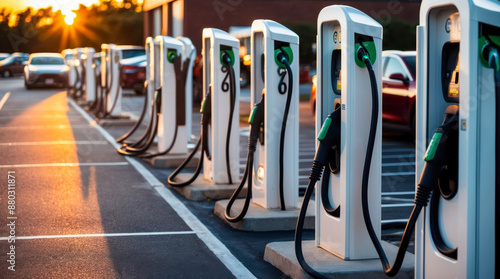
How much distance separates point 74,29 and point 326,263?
64.9m

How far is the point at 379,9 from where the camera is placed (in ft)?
119

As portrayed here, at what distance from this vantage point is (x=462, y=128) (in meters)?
4.09

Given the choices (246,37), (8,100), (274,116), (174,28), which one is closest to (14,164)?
(274,116)

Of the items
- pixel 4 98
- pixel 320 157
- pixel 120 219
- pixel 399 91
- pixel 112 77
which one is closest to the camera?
pixel 320 157

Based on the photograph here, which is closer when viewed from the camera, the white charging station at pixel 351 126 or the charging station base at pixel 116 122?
the white charging station at pixel 351 126

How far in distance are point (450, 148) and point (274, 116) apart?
3.10 meters

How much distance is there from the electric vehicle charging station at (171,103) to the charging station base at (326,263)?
5.47 metres

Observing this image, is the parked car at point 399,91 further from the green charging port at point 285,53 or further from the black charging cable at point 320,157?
the black charging cable at point 320,157

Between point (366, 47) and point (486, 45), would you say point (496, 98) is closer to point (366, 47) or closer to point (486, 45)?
point (486, 45)

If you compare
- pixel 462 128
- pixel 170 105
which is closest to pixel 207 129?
pixel 170 105

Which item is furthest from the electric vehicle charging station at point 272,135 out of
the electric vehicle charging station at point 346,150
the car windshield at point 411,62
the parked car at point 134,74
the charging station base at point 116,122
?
the parked car at point 134,74

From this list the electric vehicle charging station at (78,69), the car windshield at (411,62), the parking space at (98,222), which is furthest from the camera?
the electric vehicle charging station at (78,69)

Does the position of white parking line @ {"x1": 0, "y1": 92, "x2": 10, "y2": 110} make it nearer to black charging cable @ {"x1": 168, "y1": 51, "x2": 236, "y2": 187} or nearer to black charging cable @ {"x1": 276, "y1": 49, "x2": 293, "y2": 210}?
black charging cable @ {"x1": 168, "y1": 51, "x2": 236, "y2": 187}

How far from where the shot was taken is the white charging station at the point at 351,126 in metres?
5.35
